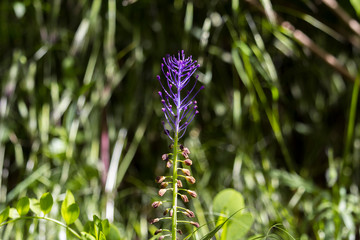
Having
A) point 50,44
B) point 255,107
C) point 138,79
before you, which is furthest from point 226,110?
point 50,44

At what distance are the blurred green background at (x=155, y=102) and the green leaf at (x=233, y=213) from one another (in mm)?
276

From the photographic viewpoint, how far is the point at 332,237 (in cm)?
88

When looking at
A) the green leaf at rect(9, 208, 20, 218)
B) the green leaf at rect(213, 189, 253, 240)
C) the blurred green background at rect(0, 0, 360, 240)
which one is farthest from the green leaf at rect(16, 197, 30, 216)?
the blurred green background at rect(0, 0, 360, 240)

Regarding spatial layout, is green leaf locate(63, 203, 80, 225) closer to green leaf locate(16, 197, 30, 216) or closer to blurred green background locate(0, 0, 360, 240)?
green leaf locate(16, 197, 30, 216)

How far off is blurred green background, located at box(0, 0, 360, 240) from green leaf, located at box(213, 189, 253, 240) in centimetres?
28

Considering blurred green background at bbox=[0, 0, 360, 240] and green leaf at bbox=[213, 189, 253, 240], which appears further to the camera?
blurred green background at bbox=[0, 0, 360, 240]

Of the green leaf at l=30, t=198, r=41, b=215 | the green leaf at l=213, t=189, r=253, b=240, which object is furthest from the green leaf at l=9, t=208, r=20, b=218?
the green leaf at l=213, t=189, r=253, b=240

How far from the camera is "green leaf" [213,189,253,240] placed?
2.21 ft

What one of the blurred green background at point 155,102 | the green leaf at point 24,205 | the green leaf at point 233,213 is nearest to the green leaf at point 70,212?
the green leaf at point 24,205

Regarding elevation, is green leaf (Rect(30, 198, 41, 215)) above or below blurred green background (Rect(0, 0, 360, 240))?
below

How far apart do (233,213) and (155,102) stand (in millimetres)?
529

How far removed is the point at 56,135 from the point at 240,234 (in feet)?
1.85

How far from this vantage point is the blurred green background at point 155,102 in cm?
104

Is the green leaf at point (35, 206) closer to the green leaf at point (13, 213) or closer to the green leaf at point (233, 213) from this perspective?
the green leaf at point (13, 213)
